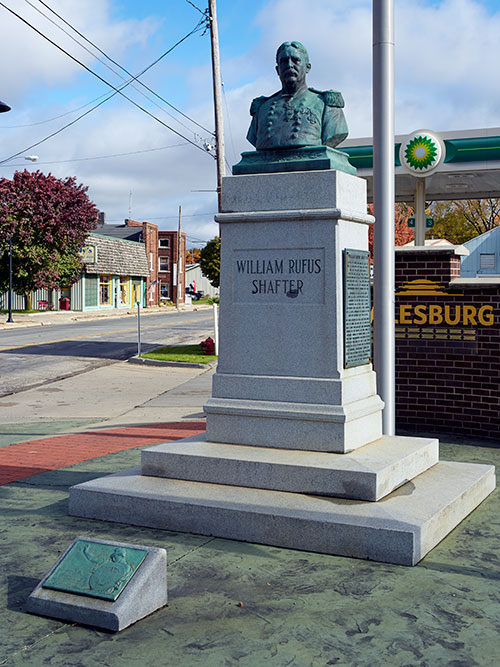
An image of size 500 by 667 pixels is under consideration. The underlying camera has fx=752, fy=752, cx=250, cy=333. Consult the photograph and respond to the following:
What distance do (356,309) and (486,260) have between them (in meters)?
35.7

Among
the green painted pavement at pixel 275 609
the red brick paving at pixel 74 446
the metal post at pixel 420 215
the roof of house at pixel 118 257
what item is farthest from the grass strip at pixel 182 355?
the roof of house at pixel 118 257

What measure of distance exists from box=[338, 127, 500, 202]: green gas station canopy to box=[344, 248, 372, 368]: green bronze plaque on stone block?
1057cm

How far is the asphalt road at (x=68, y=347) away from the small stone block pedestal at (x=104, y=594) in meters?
12.6

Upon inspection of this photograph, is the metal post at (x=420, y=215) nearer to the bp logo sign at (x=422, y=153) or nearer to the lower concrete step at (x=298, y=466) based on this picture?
the bp logo sign at (x=422, y=153)

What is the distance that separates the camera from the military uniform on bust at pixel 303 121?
680cm

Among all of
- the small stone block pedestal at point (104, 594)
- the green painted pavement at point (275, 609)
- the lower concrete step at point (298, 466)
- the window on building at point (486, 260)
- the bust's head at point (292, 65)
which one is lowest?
the green painted pavement at point (275, 609)

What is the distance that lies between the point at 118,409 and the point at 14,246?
108ft

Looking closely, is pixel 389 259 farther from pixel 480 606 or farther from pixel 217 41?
pixel 217 41

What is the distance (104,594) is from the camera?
14.1 feet

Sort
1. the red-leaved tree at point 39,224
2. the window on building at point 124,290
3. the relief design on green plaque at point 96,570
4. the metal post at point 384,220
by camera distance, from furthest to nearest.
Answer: the window on building at point 124,290 → the red-leaved tree at point 39,224 → the metal post at point 384,220 → the relief design on green plaque at point 96,570

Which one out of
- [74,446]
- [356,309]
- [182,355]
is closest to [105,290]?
[182,355]

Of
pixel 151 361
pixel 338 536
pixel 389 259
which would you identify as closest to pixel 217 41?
pixel 151 361

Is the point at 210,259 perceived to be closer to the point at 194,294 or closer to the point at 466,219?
the point at 466,219

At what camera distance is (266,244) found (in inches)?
262
